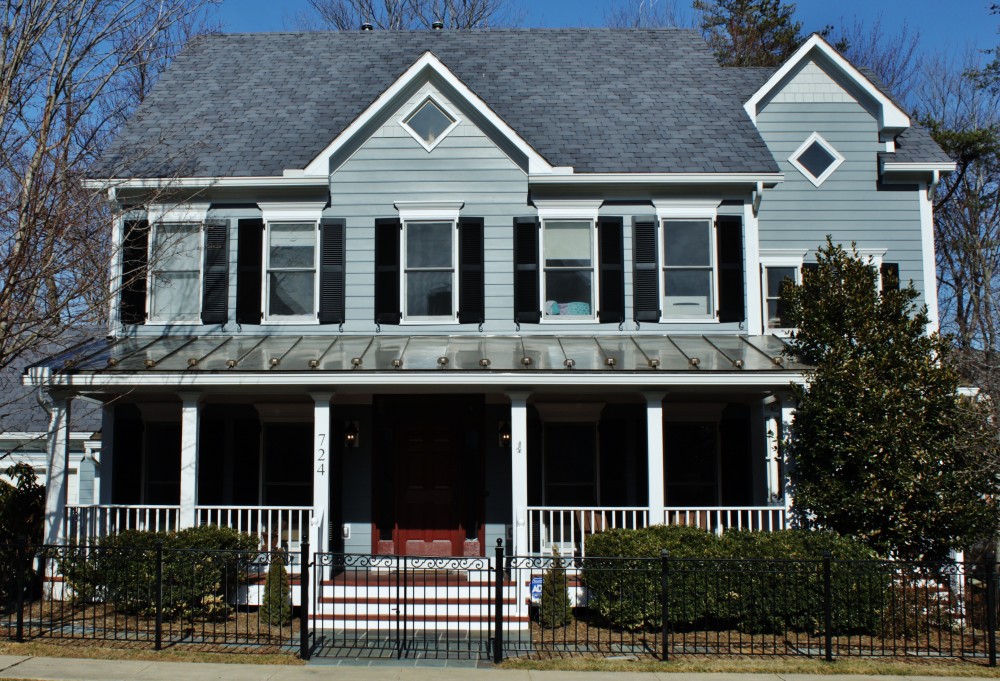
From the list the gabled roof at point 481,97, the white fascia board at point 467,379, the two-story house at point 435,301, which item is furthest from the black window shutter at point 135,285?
the white fascia board at point 467,379

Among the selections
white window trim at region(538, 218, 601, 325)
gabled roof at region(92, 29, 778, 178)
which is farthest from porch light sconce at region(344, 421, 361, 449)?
gabled roof at region(92, 29, 778, 178)

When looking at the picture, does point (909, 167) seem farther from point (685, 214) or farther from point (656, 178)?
point (656, 178)

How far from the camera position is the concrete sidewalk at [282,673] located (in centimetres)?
898

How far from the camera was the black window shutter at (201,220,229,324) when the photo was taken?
1427 cm

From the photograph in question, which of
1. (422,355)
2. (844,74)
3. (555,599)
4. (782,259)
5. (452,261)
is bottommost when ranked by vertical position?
(555,599)

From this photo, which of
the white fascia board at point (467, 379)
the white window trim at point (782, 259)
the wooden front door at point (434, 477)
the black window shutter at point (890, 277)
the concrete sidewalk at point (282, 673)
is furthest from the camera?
the white window trim at point (782, 259)

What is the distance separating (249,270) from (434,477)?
170 inches

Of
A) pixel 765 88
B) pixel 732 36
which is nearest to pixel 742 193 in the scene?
pixel 765 88

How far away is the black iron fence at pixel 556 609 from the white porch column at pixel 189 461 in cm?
126

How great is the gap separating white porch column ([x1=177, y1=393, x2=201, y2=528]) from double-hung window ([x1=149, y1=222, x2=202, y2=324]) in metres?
2.10

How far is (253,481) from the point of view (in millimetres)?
14461

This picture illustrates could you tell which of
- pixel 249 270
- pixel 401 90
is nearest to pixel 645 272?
pixel 401 90

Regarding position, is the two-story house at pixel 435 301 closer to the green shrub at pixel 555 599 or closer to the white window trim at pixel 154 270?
the white window trim at pixel 154 270

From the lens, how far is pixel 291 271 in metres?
14.4
